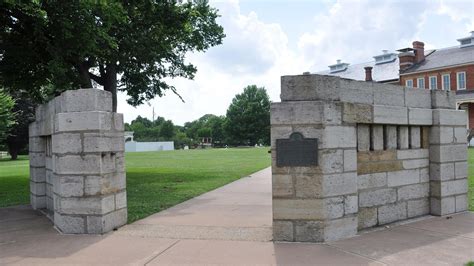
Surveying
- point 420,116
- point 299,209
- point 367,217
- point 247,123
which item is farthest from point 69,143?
point 247,123

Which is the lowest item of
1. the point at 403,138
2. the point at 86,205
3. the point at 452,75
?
the point at 86,205

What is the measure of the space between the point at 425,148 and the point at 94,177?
19.7ft

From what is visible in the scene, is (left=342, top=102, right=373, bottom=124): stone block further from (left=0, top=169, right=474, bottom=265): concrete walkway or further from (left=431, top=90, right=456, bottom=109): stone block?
(left=431, top=90, right=456, bottom=109): stone block

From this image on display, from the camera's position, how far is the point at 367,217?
7.18 metres

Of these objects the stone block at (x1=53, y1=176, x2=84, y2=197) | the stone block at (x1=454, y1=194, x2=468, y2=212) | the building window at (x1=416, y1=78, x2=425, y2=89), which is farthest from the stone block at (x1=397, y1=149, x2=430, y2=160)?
the building window at (x1=416, y1=78, x2=425, y2=89)

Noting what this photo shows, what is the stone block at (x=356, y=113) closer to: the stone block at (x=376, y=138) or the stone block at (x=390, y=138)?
the stone block at (x=376, y=138)

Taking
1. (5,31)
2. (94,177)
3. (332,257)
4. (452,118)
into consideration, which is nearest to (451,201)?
(452,118)

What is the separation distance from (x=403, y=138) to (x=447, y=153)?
1177mm

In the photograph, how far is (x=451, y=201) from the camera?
849cm

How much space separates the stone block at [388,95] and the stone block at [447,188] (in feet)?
5.70

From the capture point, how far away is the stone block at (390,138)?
7656mm

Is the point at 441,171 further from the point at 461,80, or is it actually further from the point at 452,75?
the point at 452,75

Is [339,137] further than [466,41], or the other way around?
[466,41]

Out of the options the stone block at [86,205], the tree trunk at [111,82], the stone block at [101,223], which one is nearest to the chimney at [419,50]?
the tree trunk at [111,82]
